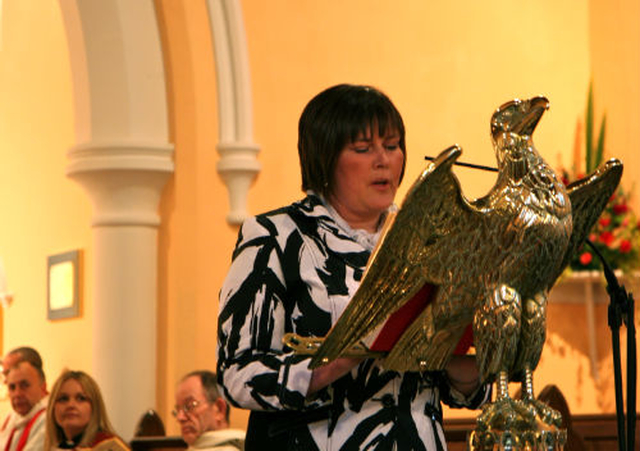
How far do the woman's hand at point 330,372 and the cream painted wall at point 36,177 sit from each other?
543 cm

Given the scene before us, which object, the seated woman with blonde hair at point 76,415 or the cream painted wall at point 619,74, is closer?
the seated woman with blonde hair at point 76,415

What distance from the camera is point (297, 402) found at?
2.18 meters

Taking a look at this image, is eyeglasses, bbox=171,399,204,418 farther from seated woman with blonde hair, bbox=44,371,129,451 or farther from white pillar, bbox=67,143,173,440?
white pillar, bbox=67,143,173,440

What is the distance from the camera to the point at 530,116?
198 cm

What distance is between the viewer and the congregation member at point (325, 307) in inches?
A: 88.2

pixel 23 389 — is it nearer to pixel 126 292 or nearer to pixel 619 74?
pixel 126 292

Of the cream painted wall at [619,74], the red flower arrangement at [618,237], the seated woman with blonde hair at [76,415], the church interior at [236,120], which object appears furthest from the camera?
the cream painted wall at [619,74]

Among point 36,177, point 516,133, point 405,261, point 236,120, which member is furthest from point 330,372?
point 36,177

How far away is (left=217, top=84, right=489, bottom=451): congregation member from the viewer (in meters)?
2.24

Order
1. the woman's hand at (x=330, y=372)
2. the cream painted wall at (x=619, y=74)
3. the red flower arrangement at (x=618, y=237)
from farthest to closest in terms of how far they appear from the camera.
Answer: the cream painted wall at (x=619, y=74)
the red flower arrangement at (x=618, y=237)
the woman's hand at (x=330, y=372)

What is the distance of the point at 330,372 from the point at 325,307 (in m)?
0.18

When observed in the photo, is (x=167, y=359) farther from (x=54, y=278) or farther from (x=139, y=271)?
(x=54, y=278)

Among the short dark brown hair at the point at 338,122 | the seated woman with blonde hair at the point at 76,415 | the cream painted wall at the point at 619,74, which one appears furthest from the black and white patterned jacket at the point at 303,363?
the cream painted wall at the point at 619,74

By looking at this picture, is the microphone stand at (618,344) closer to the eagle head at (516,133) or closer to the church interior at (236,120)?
the eagle head at (516,133)
